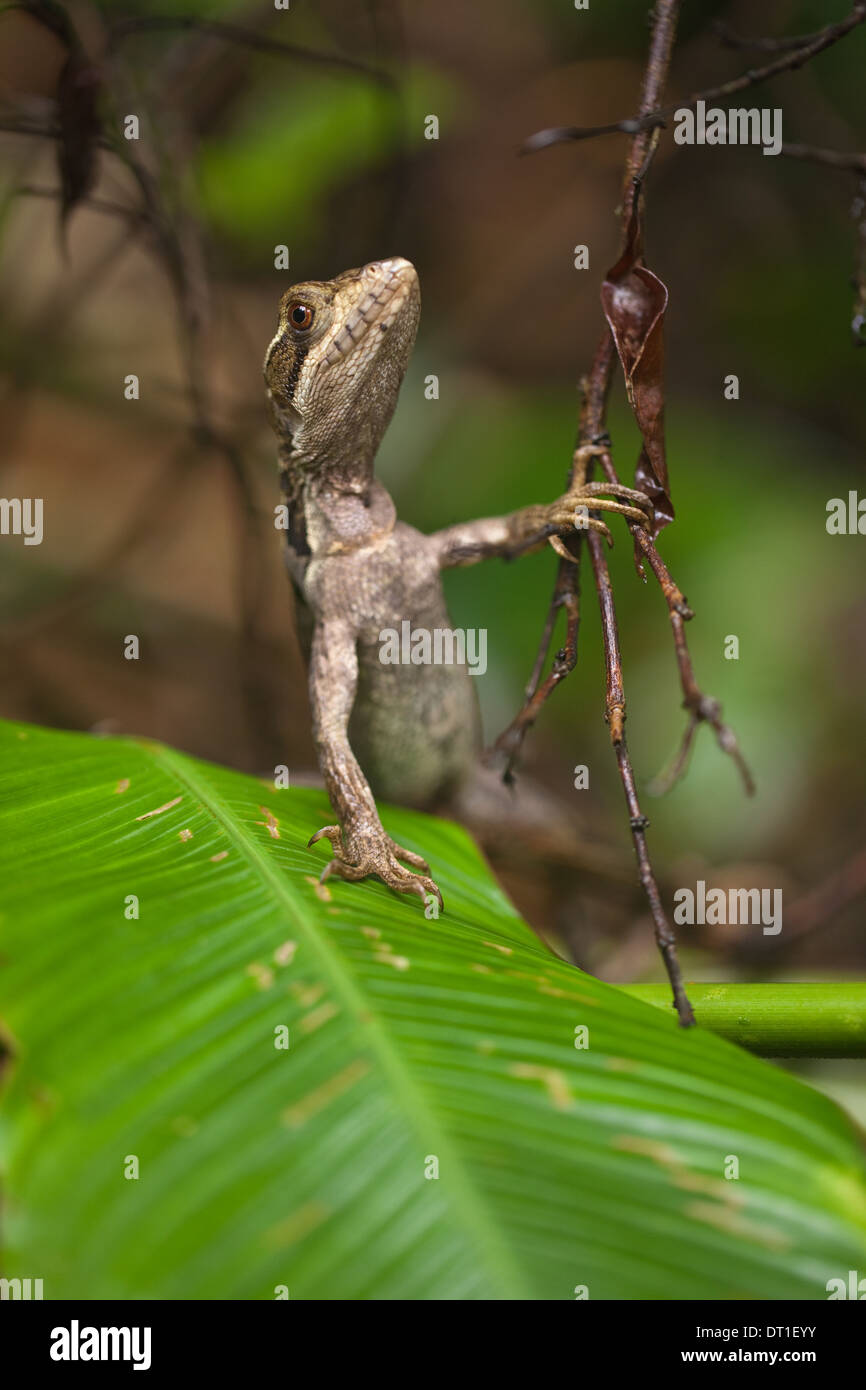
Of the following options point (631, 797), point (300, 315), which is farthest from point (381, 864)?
point (300, 315)

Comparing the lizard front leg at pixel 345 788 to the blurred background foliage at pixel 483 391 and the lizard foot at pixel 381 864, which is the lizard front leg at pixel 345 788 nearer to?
the lizard foot at pixel 381 864

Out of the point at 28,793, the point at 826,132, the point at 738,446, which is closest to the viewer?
the point at 28,793

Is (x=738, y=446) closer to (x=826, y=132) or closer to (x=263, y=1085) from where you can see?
(x=826, y=132)

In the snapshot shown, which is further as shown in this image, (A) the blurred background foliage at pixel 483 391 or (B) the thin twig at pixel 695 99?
(A) the blurred background foliage at pixel 483 391

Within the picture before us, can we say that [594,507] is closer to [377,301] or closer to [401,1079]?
[377,301]

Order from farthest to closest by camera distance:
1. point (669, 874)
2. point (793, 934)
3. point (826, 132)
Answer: point (826, 132), point (669, 874), point (793, 934)

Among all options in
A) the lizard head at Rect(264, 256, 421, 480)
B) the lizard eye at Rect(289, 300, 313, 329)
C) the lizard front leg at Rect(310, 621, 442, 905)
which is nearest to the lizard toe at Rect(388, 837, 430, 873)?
the lizard front leg at Rect(310, 621, 442, 905)

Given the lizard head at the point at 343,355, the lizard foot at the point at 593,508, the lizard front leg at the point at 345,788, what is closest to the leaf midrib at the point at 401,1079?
the lizard front leg at the point at 345,788

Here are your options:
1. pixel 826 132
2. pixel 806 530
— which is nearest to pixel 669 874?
pixel 806 530
